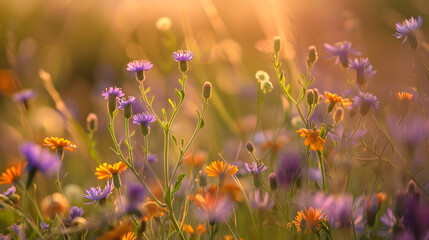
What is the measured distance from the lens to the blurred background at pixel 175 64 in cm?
168

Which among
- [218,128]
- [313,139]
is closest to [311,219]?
[313,139]

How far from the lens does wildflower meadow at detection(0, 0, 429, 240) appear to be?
0.88 m

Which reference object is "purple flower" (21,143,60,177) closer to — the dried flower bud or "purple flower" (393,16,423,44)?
the dried flower bud

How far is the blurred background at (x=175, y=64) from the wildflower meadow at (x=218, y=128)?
0.05 ft

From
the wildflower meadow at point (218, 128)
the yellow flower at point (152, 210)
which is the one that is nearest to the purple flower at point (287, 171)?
the wildflower meadow at point (218, 128)

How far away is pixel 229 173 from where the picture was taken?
3.00 feet

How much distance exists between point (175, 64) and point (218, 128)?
1211 mm

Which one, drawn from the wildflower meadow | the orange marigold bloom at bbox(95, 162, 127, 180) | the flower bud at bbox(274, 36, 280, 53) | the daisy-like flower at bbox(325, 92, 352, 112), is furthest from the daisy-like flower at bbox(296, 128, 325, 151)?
the orange marigold bloom at bbox(95, 162, 127, 180)

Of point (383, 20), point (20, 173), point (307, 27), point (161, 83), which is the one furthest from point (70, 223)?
point (383, 20)

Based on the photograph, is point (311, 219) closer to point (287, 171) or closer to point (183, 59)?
→ point (287, 171)

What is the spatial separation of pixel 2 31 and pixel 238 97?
1891 millimetres

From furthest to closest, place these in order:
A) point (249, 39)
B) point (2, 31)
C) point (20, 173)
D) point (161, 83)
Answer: point (249, 39) → point (2, 31) → point (161, 83) → point (20, 173)

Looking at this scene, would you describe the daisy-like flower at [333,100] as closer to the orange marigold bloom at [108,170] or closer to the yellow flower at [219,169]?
the yellow flower at [219,169]

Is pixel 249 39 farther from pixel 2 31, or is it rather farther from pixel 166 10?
pixel 2 31
